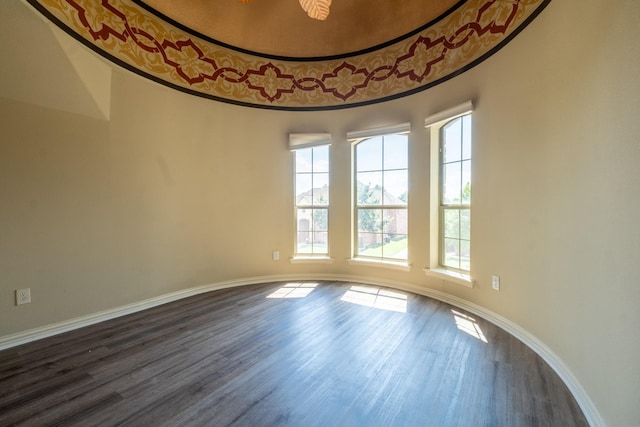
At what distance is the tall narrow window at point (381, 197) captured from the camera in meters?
3.76

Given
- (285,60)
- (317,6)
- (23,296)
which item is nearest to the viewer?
(317,6)

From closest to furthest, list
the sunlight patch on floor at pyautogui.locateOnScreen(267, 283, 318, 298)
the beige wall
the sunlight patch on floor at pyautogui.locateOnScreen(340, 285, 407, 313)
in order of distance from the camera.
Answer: the beige wall < the sunlight patch on floor at pyautogui.locateOnScreen(340, 285, 407, 313) < the sunlight patch on floor at pyautogui.locateOnScreen(267, 283, 318, 298)

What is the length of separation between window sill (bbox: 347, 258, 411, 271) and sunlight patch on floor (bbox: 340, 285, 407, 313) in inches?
13.4

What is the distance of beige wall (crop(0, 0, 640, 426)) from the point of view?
1358 millimetres

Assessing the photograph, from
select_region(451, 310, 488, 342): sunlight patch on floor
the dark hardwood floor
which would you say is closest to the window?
select_region(451, 310, 488, 342): sunlight patch on floor

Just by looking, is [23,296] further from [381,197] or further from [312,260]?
[381,197]

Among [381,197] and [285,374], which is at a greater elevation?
[381,197]

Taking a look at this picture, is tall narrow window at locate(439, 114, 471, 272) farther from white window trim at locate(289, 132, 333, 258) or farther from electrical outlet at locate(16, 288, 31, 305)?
electrical outlet at locate(16, 288, 31, 305)

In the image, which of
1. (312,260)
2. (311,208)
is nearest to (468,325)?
(312,260)

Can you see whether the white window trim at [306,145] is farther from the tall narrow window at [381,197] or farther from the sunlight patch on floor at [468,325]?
the sunlight patch on floor at [468,325]

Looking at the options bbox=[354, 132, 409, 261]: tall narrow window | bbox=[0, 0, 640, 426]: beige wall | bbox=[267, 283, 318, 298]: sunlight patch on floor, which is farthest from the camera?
bbox=[354, 132, 409, 261]: tall narrow window

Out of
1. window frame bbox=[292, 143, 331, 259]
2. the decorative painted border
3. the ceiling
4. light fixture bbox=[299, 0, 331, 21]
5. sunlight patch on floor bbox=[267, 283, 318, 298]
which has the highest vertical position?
the ceiling

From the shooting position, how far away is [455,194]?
3207mm

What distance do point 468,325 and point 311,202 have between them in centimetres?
263
